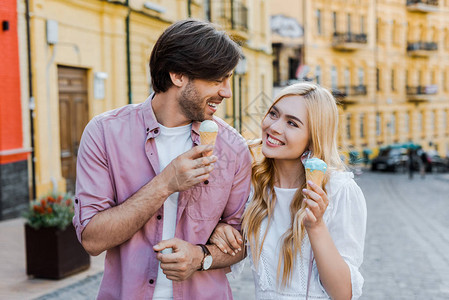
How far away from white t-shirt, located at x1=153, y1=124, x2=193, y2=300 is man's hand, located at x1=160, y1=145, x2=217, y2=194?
214 mm

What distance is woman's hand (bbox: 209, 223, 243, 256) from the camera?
2.40m

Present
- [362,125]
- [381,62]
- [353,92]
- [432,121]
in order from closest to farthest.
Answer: [353,92]
[362,125]
[381,62]
[432,121]

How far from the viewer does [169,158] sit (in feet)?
7.91

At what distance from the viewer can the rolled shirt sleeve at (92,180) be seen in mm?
2234

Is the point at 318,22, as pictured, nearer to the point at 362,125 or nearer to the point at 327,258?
the point at 362,125

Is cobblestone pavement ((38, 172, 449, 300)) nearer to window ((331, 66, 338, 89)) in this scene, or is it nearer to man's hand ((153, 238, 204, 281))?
man's hand ((153, 238, 204, 281))

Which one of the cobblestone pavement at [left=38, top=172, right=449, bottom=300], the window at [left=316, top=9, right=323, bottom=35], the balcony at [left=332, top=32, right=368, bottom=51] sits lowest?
the cobblestone pavement at [left=38, top=172, right=449, bottom=300]

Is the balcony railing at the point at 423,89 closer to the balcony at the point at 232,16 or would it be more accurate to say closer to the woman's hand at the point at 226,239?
the balcony at the point at 232,16

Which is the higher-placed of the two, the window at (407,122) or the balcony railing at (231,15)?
the balcony railing at (231,15)

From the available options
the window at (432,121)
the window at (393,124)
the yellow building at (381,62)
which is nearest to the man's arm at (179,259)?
the yellow building at (381,62)

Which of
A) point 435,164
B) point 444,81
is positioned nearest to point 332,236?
point 435,164

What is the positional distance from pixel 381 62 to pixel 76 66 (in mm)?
34702

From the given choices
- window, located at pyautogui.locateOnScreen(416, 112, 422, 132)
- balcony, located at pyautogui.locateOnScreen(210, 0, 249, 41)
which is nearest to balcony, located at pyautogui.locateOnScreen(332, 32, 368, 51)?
window, located at pyautogui.locateOnScreen(416, 112, 422, 132)

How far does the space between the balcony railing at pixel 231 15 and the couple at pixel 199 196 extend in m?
18.8
